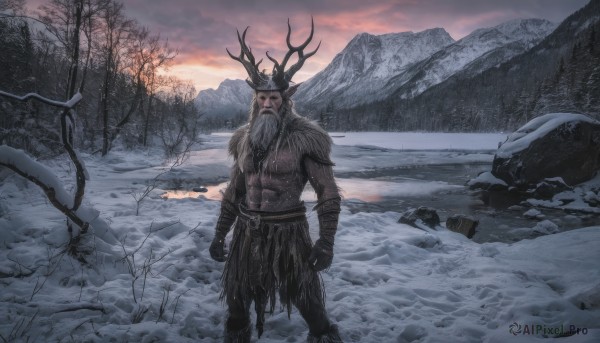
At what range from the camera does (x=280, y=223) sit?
8.16ft

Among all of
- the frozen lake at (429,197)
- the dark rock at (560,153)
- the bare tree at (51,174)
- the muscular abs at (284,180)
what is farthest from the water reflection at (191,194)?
the dark rock at (560,153)

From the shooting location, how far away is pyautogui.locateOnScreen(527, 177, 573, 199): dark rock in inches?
456

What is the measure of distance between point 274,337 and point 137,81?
77.9 feet

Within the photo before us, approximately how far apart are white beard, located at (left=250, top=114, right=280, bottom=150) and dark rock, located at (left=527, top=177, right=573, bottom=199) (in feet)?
42.3

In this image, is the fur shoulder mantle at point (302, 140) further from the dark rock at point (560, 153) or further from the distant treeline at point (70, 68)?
the dark rock at point (560, 153)

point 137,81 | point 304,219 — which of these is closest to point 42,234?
point 304,219

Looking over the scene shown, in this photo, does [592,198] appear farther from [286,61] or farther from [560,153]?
[286,61]

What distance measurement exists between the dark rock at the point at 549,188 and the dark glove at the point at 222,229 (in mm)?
12945

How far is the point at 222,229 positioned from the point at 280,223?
2.09 feet

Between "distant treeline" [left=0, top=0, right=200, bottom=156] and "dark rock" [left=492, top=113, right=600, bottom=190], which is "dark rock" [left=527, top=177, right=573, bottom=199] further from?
"distant treeline" [left=0, top=0, right=200, bottom=156]

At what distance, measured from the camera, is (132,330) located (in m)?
2.62

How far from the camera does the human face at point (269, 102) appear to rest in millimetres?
2602

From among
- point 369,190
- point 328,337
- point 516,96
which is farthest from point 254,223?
point 516,96

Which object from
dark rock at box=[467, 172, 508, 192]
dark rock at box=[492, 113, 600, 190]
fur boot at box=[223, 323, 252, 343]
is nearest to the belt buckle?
fur boot at box=[223, 323, 252, 343]
